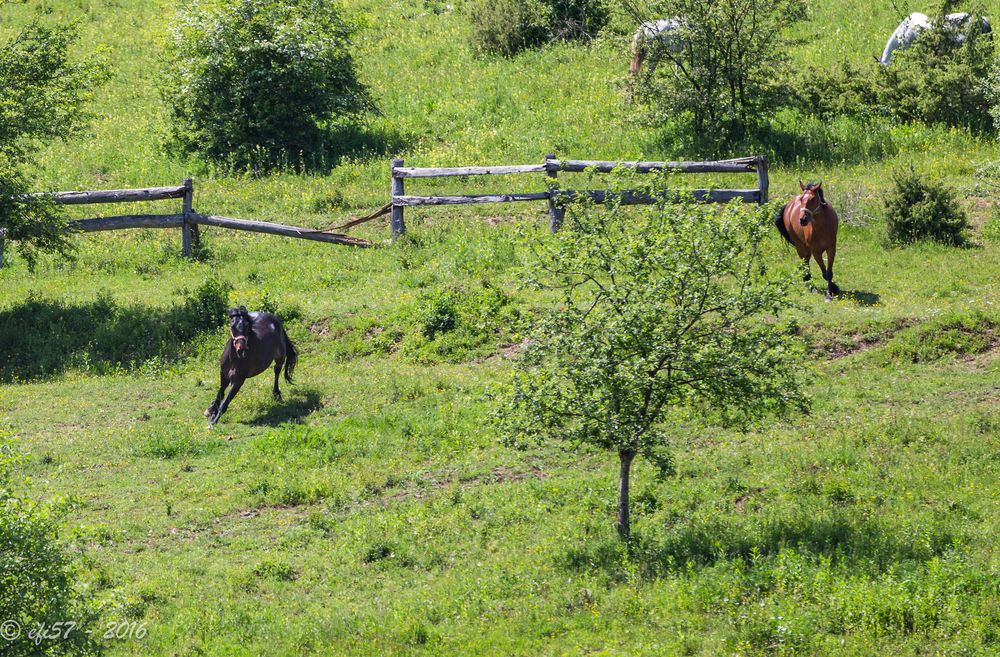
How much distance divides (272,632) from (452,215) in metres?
14.6

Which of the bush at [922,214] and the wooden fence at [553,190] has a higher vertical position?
the wooden fence at [553,190]

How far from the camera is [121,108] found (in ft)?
107

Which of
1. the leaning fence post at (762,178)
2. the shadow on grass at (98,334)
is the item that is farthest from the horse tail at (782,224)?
the shadow on grass at (98,334)

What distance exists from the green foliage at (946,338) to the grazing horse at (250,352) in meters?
9.26

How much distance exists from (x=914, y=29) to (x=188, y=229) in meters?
18.2

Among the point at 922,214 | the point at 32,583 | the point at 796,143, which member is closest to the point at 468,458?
the point at 32,583

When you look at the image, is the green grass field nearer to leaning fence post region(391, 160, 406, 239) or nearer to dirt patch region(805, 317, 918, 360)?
dirt patch region(805, 317, 918, 360)

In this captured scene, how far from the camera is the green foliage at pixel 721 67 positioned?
81.3ft

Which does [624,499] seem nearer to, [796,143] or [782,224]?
[782,224]

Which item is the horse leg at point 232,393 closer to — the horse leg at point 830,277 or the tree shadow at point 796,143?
the horse leg at point 830,277

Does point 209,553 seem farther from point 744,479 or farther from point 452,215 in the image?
point 452,215

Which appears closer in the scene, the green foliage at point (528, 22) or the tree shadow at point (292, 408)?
the tree shadow at point (292, 408)

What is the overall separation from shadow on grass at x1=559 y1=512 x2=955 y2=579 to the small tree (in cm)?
56

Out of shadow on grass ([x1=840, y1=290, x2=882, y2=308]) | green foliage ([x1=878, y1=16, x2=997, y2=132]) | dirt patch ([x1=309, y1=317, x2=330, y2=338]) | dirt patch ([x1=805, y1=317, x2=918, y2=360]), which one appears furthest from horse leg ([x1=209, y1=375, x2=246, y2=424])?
green foliage ([x1=878, y1=16, x2=997, y2=132])
